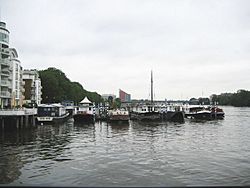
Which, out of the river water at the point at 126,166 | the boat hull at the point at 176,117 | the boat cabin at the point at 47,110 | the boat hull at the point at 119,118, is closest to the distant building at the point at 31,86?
the boat cabin at the point at 47,110

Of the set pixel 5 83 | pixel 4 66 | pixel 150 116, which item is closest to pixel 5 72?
pixel 4 66

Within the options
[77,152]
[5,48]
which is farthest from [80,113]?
[77,152]

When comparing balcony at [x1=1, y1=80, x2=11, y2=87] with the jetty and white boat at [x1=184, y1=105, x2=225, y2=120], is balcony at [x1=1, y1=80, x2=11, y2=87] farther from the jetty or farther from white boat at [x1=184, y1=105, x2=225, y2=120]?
white boat at [x1=184, y1=105, x2=225, y2=120]

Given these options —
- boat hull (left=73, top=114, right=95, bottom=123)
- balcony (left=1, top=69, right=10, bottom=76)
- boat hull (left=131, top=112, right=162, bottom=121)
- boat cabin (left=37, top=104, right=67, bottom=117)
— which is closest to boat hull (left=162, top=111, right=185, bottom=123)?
boat hull (left=131, top=112, right=162, bottom=121)

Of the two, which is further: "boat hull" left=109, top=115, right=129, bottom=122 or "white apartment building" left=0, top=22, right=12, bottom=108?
"white apartment building" left=0, top=22, right=12, bottom=108

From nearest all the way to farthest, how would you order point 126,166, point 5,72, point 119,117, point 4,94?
point 126,166 < point 119,117 < point 4,94 < point 5,72

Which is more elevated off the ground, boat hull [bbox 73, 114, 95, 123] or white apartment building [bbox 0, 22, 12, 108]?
white apartment building [bbox 0, 22, 12, 108]

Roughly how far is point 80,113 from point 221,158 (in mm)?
46971

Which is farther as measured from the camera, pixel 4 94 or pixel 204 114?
pixel 204 114

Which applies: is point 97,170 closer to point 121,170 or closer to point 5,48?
point 121,170

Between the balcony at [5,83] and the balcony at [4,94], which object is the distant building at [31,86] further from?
the balcony at [5,83]

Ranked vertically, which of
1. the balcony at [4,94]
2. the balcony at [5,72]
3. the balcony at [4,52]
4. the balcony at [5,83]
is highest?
the balcony at [4,52]

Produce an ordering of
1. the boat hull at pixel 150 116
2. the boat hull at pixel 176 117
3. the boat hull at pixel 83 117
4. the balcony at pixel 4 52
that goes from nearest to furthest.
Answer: the boat hull at pixel 83 117 < the balcony at pixel 4 52 < the boat hull at pixel 150 116 < the boat hull at pixel 176 117

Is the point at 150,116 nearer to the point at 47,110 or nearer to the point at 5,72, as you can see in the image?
the point at 47,110
